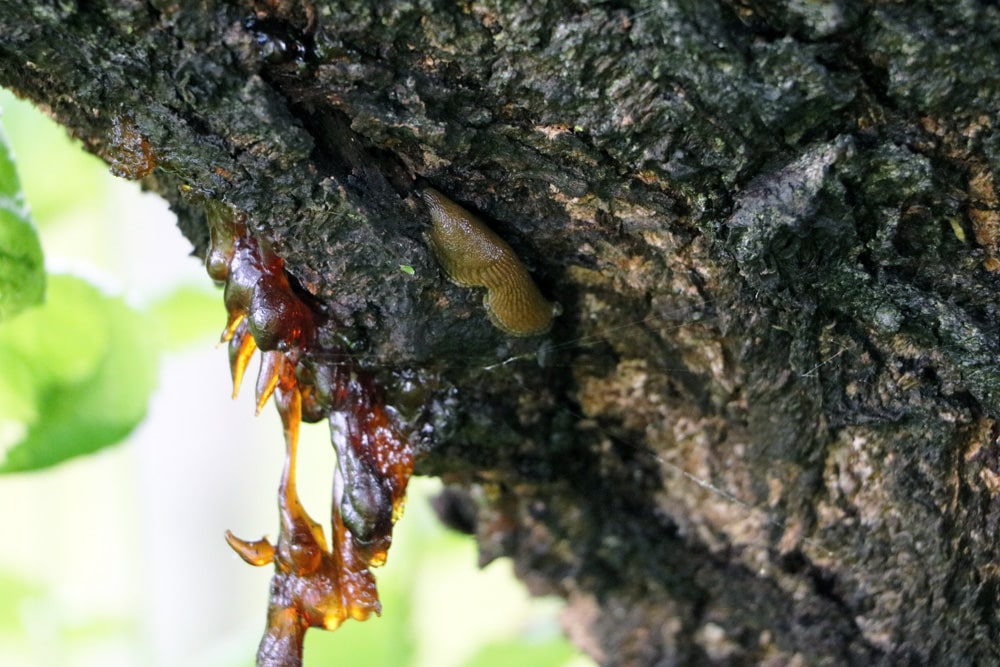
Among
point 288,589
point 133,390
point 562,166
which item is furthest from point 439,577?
point 562,166

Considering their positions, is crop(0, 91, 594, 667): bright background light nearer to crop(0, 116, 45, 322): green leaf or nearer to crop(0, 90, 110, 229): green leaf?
crop(0, 90, 110, 229): green leaf

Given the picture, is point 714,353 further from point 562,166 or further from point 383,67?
point 383,67

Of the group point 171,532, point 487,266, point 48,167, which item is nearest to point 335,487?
point 487,266

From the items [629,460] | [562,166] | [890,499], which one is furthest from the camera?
[629,460]

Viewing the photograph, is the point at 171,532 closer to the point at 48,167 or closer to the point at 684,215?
the point at 48,167

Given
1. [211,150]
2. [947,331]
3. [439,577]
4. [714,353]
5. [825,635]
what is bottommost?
[825,635]

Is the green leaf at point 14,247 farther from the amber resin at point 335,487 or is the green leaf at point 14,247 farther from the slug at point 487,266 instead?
the slug at point 487,266
